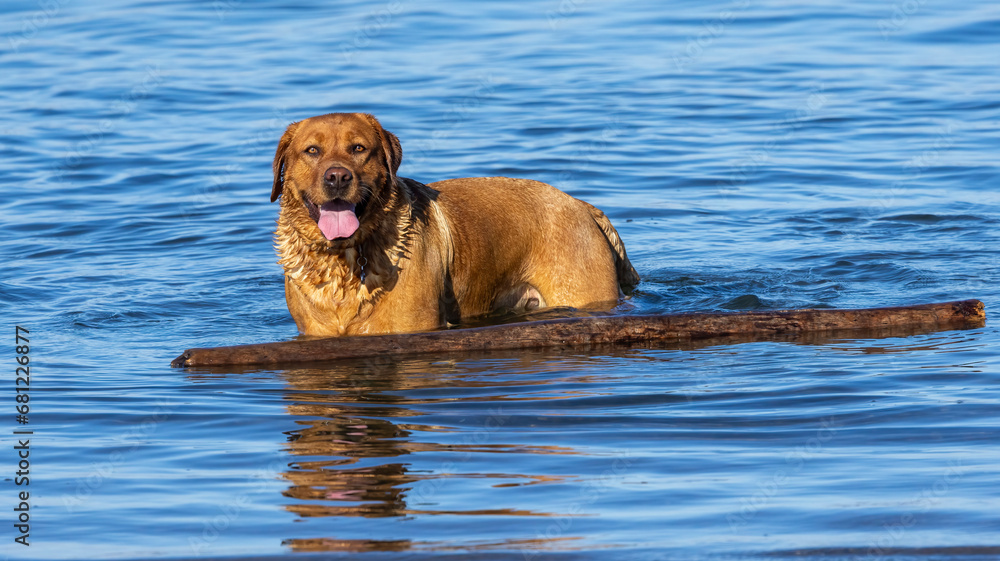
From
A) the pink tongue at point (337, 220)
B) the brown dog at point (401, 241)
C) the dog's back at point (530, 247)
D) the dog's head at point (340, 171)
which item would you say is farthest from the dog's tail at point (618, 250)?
the pink tongue at point (337, 220)

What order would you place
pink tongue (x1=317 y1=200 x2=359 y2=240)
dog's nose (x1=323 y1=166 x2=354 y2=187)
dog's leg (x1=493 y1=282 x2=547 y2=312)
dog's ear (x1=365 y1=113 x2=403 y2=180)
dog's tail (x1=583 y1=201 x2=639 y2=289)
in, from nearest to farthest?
1. dog's nose (x1=323 y1=166 x2=354 y2=187)
2. pink tongue (x1=317 y1=200 x2=359 y2=240)
3. dog's ear (x1=365 y1=113 x2=403 y2=180)
4. dog's leg (x1=493 y1=282 x2=547 y2=312)
5. dog's tail (x1=583 y1=201 x2=639 y2=289)

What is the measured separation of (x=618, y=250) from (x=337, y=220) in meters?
2.98

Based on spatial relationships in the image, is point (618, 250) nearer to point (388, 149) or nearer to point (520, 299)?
point (520, 299)

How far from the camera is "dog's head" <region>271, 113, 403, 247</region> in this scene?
769cm

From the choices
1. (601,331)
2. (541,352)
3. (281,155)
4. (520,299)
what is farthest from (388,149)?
(520,299)

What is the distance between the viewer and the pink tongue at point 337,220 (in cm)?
782

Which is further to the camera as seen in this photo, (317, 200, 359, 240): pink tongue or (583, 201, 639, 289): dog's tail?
(583, 201, 639, 289): dog's tail

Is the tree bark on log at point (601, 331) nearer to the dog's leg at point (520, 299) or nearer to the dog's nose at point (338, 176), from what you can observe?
the dog's nose at point (338, 176)

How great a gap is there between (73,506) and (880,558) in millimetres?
3403

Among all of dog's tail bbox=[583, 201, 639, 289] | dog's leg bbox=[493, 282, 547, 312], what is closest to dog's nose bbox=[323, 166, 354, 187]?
dog's leg bbox=[493, 282, 547, 312]

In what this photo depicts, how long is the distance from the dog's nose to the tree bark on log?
0.95 meters

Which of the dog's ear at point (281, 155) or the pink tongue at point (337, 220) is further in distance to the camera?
the dog's ear at point (281, 155)

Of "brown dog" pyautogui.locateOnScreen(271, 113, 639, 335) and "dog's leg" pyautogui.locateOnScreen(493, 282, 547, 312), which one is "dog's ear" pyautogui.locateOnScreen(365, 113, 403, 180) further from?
"dog's leg" pyautogui.locateOnScreen(493, 282, 547, 312)

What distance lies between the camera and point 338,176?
24.8ft
